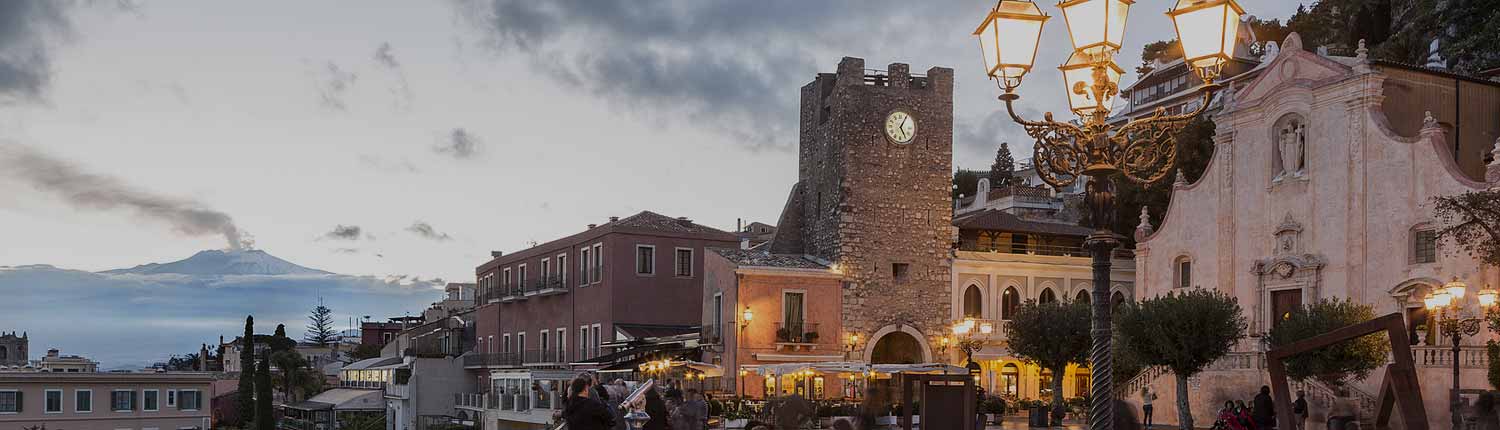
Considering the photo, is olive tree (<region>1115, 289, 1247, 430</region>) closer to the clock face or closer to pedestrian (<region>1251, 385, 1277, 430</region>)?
pedestrian (<region>1251, 385, 1277, 430</region>)

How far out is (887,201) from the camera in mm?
44250

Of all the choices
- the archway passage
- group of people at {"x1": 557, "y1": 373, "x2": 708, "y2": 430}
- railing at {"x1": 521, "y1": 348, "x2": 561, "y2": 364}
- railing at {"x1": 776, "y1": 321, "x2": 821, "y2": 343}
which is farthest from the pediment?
railing at {"x1": 521, "y1": 348, "x2": 561, "y2": 364}

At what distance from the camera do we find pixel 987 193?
200ft

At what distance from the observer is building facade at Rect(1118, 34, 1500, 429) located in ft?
102

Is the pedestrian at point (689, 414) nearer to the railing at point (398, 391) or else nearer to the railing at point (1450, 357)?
the railing at point (1450, 357)

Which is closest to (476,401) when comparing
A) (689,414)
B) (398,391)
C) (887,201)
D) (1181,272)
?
(398,391)

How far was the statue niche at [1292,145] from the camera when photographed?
35000 millimetres

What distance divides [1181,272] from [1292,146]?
5465mm

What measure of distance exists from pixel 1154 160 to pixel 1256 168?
26887mm

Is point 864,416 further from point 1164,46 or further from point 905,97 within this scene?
point 1164,46

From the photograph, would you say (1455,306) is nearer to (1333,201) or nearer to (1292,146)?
(1333,201)

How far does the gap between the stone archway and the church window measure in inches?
625

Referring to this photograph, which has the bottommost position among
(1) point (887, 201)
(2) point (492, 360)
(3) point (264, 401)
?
(3) point (264, 401)

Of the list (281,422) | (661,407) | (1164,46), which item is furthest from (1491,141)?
(281,422)
